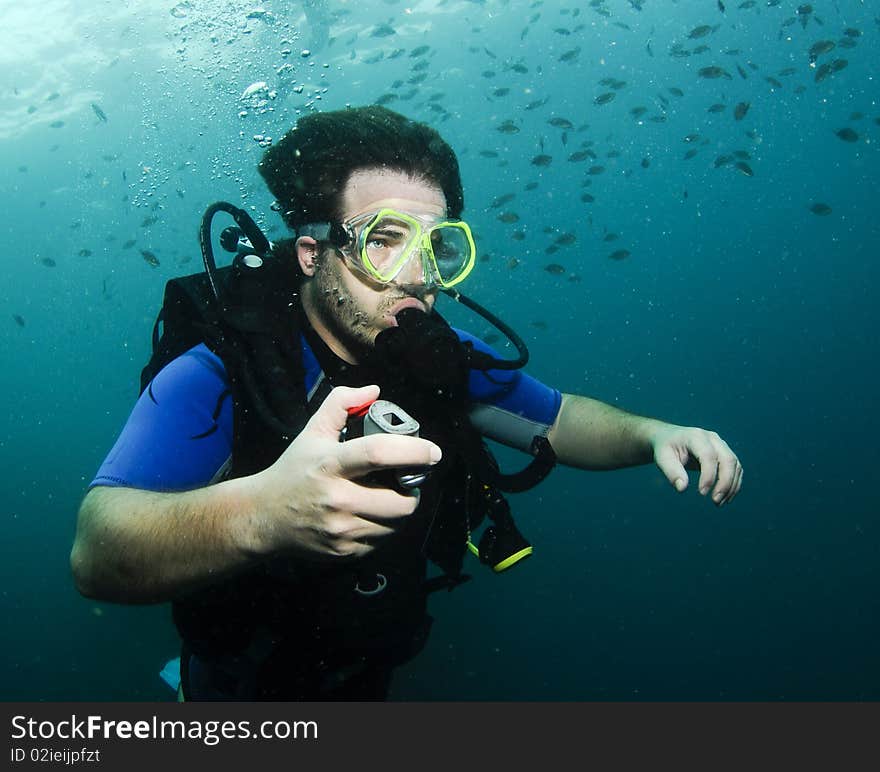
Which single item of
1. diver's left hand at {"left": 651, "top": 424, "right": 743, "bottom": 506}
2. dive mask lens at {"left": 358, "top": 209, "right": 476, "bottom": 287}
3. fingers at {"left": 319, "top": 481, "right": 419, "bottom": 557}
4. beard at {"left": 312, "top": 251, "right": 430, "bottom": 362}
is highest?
fingers at {"left": 319, "top": 481, "right": 419, "bottom": 557}

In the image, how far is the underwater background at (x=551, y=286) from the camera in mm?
14312

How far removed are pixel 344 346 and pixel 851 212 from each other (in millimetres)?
113428

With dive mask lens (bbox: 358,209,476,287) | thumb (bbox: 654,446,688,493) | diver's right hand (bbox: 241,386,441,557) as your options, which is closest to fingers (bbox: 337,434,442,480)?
diver's right hand (bbox: 241,386,441,557)

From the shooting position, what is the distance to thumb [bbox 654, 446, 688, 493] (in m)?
2.26

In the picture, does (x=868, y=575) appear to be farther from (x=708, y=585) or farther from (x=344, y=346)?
(x=344, y=346)

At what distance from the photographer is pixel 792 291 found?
288ft

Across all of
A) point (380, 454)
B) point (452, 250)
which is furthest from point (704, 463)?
point (380, 454)

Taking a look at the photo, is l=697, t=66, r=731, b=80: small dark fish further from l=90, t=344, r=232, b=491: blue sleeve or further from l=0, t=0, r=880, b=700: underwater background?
l=90, t=344, r=232, b=491: blue sleeve

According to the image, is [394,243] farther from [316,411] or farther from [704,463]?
[704,463]

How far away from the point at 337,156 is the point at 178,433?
1693 mm

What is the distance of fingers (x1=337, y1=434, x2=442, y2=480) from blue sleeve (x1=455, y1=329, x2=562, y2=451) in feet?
7.25

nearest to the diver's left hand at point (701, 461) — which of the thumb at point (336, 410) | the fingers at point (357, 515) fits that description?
the fingers at point (357, 515)

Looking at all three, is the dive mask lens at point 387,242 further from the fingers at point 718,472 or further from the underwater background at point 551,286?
the underwater background at point 551,286

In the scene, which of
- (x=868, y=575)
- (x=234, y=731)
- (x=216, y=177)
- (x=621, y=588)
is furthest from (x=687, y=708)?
(x=216, y=177)
